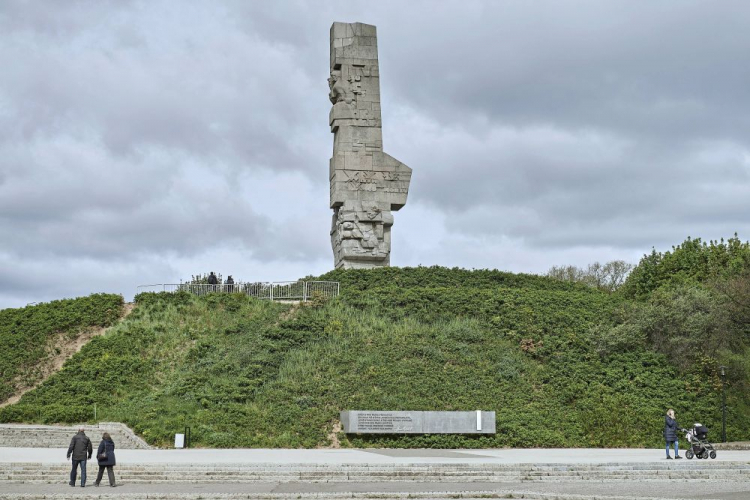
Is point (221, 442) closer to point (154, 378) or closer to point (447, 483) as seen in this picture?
point (154, 378)

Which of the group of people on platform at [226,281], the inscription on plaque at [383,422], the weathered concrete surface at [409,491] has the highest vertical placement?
the group of people on platform at [226,281]

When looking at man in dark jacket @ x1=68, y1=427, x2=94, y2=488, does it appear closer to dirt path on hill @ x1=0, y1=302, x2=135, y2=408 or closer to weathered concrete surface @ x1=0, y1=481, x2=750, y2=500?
weathered concrete surface @ x1=0, y1=481, x2=750, y2=500

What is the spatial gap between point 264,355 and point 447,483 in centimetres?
1218

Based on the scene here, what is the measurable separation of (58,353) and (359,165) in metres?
15.1

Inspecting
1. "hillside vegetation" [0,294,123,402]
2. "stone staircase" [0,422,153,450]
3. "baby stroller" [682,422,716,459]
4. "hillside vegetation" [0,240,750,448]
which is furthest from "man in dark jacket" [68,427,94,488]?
"hillside vegetation" [0,294,123,402]

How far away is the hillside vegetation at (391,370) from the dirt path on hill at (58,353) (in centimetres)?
74

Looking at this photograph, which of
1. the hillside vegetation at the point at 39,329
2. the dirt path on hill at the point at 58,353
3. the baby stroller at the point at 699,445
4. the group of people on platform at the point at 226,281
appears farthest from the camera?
the group of people on platform at the point at 226,281

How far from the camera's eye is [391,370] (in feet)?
84.4

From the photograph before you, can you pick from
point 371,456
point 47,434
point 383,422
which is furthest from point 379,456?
point 47,434

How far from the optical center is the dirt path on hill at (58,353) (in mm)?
27922

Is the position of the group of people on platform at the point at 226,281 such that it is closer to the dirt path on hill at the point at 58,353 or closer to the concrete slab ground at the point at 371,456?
the dirt path on hill at the point at 58,353

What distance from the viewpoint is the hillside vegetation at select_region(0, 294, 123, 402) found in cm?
Result: 2875

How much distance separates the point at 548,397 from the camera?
83.0 ft

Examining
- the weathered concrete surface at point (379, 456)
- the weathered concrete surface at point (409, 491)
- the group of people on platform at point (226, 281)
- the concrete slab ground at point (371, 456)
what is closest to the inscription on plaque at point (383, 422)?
the weathered concrete surface at point (379, 456)
